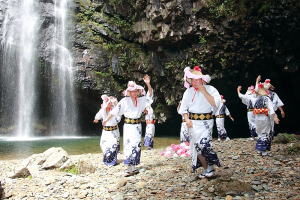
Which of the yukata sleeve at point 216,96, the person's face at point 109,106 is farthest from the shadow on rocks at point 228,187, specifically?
the person's face at point 109,106

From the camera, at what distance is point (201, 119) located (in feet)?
19.7

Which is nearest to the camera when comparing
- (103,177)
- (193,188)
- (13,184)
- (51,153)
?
(193,188)

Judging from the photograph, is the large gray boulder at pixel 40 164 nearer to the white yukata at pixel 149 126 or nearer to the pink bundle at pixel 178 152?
the pink bundle at pixel 178 152

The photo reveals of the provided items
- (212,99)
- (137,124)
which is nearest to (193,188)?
(212,99)

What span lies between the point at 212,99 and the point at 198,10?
14.0 metres

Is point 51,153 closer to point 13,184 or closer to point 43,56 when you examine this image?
point 13,184

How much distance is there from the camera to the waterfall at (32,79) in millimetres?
22000

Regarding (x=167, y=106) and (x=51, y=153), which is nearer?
(x=51, y=153)

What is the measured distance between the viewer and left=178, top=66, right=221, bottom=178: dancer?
19.5 ft

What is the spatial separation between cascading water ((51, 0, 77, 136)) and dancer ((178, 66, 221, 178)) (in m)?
16.9

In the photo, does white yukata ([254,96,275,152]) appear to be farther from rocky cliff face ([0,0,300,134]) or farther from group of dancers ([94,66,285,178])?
rocky cliff face ([0,0,300,134])

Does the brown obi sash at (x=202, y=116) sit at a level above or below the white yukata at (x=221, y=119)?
above

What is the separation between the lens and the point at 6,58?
22188 millimetres

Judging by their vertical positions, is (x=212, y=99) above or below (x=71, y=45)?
below
